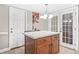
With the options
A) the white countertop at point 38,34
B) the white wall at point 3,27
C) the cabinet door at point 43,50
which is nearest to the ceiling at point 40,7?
the white wall at point 3,27

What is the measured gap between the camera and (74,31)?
1697mm

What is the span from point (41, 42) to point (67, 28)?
0.50m

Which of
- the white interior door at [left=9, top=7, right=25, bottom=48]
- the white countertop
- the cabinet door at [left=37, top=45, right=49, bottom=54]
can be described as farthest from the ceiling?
the cabinet door at [left=37, top=45, right=49, bottom=54]

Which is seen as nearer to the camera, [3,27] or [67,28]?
[3,27]

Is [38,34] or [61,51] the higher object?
[38,34]

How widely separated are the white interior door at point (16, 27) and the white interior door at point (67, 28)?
67cm

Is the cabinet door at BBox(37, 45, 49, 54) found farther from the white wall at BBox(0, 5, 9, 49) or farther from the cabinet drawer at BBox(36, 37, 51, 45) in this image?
the white wall at BBox(0, 5, 9, 49)

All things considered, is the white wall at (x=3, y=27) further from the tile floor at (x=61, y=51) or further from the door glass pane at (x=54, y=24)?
the door glass pane at (x=54, y=24)

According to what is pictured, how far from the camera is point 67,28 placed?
177 cm

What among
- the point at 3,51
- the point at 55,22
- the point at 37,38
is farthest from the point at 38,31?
the point at 3,51

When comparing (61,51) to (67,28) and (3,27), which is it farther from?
(3,27)

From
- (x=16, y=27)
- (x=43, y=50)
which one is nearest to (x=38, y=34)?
(x=43, y=50)

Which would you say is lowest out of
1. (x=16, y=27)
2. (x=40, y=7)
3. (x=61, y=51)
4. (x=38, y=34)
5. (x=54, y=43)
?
(x=61, y=51)
